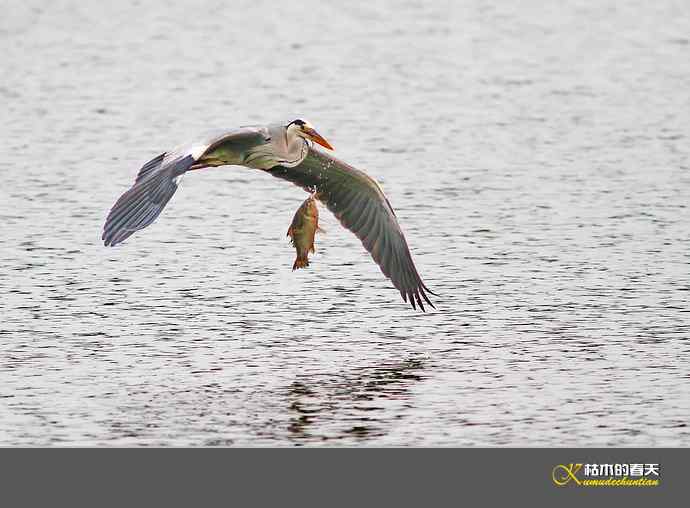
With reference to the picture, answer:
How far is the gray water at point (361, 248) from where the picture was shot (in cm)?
1171

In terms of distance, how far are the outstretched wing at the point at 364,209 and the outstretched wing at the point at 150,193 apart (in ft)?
3.89

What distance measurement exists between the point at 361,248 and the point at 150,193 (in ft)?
15.2

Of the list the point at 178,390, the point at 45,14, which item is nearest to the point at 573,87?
the point at 45,14

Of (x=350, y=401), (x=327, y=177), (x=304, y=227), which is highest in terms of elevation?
(x=327, y=177)

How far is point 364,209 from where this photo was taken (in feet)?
45.7

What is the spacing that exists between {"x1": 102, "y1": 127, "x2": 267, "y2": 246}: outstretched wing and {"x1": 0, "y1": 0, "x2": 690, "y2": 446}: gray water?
118cm

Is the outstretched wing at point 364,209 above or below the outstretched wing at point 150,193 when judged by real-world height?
below

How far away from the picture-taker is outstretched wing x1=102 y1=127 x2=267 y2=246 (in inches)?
453

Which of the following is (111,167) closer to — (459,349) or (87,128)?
(87,128)

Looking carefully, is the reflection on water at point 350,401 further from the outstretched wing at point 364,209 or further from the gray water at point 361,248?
the outstretched wing at point 364,209
